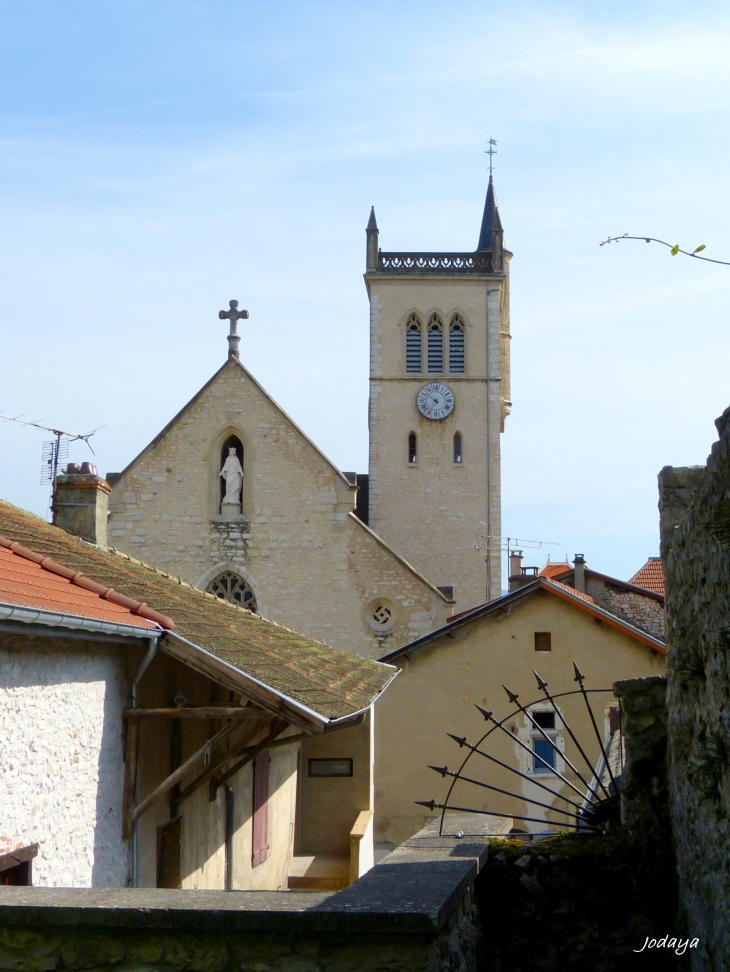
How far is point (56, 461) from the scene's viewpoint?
1822 cm

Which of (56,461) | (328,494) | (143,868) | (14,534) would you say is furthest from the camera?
(328,494)

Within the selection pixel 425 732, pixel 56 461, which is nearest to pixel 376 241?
pixel 56 461

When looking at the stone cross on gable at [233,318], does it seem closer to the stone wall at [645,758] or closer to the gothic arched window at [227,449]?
the gothic arched window at [227,449]

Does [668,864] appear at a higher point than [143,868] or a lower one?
higher

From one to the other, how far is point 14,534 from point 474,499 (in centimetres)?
2653

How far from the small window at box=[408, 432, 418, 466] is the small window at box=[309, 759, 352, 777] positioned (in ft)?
74.5

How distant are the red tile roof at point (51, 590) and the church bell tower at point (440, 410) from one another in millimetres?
25564

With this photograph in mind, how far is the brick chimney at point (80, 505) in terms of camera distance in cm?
1104

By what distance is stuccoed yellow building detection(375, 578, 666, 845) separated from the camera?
Answer: 15508 mm

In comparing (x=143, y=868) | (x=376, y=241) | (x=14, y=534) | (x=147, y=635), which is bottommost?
(x=143, y=868)

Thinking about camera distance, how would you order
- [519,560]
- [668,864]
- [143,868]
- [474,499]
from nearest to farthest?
[668,864], [143,868], [474,499], [519,560]

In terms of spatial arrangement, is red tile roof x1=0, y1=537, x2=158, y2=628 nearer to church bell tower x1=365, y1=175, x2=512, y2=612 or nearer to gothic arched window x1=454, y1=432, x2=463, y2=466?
church bell tower x1=365, y1=175, x2=512, y2=612

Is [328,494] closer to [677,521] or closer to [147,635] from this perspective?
[147,635]

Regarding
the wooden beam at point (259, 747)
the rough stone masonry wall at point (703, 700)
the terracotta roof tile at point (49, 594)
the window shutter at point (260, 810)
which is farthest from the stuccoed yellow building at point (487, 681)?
the rough stone masonry wall at point (703, 700)
